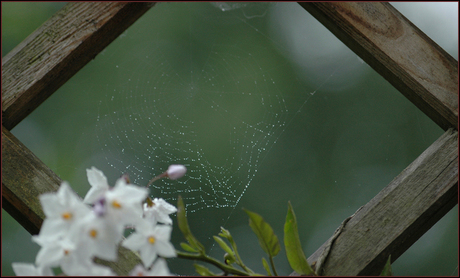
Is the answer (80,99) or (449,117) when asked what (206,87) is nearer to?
(80,99)

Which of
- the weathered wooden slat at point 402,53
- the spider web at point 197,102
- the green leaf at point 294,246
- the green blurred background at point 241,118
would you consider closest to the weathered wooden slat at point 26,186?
the green leaf at point 294,246

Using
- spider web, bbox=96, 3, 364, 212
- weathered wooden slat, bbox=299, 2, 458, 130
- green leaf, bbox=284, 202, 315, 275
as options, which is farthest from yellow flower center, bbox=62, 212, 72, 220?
spider web, bbox=96, 3, 364, 212

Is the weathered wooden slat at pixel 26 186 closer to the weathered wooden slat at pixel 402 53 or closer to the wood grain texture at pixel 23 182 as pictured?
the wood grain texture at pixel 23 182

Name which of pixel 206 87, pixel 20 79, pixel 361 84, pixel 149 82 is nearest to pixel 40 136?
pixel 149 82

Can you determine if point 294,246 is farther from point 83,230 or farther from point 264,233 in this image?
point 83,230

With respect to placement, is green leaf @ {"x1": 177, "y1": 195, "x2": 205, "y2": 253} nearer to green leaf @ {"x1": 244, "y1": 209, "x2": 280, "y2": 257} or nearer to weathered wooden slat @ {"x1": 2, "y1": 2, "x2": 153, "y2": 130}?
green leaf @ {"x1": 244, "y1": 209, "x2": 280, "y2": 257}

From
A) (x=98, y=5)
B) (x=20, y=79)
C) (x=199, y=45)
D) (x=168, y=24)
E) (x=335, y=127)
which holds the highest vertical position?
(x=168, y=24)
